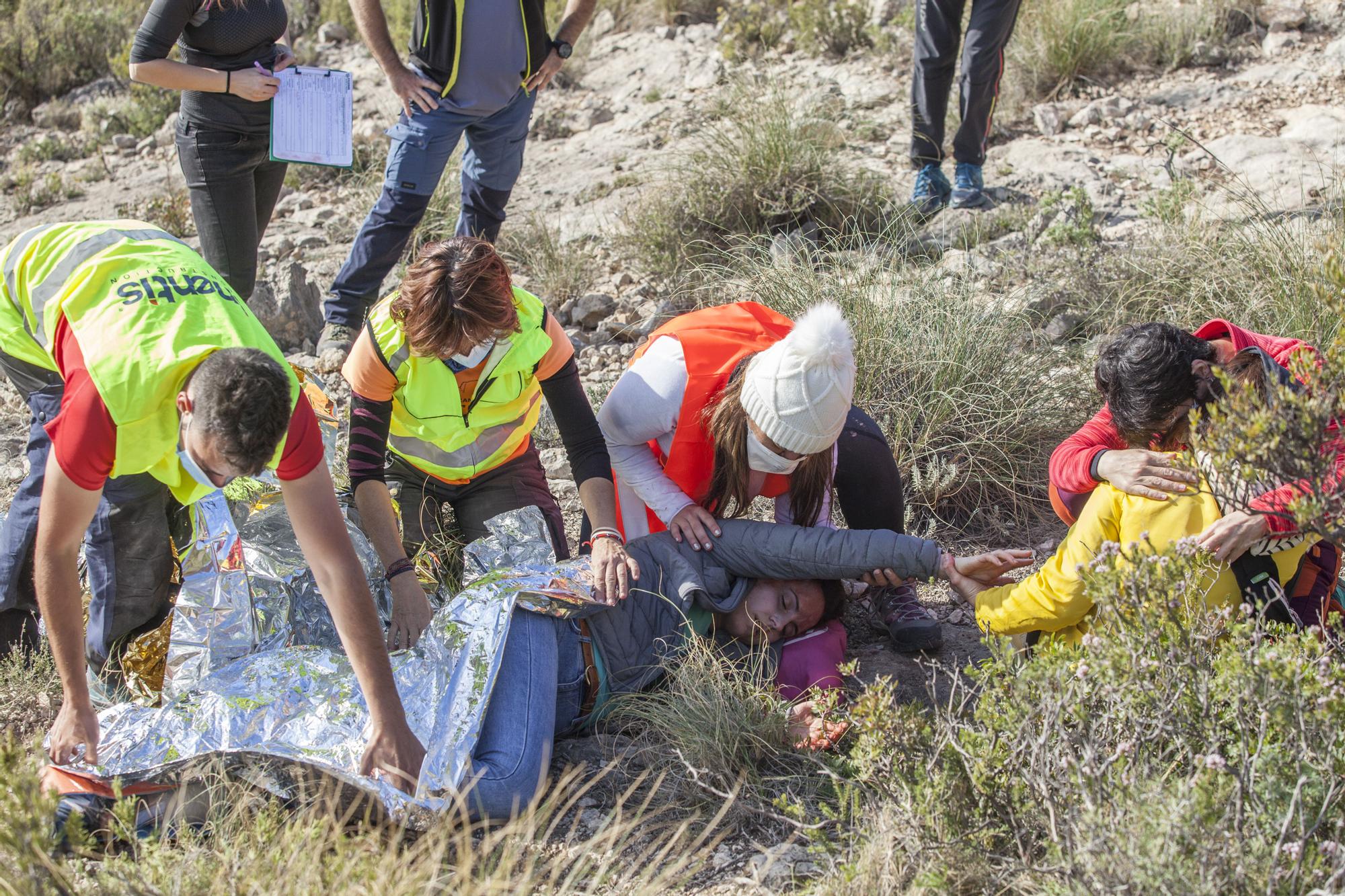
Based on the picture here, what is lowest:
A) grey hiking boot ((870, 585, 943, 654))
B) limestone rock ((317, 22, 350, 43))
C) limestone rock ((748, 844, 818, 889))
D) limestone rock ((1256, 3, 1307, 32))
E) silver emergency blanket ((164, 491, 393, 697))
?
grey hiking boot ((870, 585, 943, 654))

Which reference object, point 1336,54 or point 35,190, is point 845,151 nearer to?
point 1336,54

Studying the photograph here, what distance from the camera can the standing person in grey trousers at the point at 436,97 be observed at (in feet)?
12.8

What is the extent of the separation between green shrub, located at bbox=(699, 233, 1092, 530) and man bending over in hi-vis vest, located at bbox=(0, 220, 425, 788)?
2.01 metres

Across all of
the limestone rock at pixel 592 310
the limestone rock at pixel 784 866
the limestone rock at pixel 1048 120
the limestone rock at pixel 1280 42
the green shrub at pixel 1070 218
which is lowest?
the limestone rock at pixel 784 866

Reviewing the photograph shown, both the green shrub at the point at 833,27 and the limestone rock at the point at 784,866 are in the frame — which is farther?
the green shrub at the point at 833,27

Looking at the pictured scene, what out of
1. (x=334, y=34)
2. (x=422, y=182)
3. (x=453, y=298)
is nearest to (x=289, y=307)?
(x=422, y=182)

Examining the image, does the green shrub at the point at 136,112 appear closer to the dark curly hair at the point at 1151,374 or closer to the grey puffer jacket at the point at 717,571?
the grey puffer jacket at the point at 717,571

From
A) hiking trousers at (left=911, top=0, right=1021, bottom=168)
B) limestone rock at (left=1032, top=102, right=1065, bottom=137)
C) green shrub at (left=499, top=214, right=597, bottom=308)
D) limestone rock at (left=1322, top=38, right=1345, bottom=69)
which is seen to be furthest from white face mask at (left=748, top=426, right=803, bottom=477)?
limestone rock at (left=1322, top=38, right=1345, bottom=69)

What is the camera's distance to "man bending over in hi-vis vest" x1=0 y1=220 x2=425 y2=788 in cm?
186

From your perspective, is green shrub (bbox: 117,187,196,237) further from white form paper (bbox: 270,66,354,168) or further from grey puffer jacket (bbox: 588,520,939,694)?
grey puffer jacket (bbox: 588,520,939,694)

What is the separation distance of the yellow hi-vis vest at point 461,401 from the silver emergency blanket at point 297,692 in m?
0.41

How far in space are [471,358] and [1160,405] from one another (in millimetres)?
1607

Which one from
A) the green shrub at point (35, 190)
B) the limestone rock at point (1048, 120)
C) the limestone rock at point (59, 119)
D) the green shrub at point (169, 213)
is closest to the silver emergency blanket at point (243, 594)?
the green shrub at point (169, 213)

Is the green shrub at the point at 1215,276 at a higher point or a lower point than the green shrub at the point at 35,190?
lower
